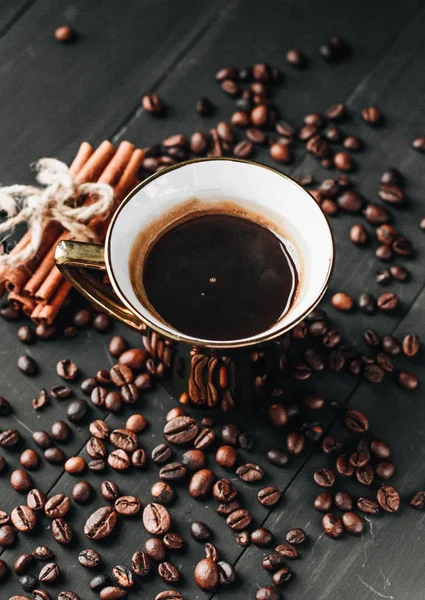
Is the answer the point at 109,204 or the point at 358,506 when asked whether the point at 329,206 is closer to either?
the point at 109,204

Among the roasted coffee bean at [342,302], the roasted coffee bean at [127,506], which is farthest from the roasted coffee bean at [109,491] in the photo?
the roasted coffee bean at [342,302]

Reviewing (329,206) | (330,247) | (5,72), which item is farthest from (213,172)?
(5,72)

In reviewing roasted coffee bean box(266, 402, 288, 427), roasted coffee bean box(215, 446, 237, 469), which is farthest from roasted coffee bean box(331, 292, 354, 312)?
roasted coffee bean box(215, 446, 237, 469)

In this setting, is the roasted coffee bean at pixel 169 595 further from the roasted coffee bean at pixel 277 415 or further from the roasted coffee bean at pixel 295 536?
the roasted coffee bean at pixel 277 415

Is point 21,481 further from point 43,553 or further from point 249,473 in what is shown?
point 249,473

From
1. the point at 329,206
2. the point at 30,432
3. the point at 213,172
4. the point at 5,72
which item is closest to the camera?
the point at 213,172
